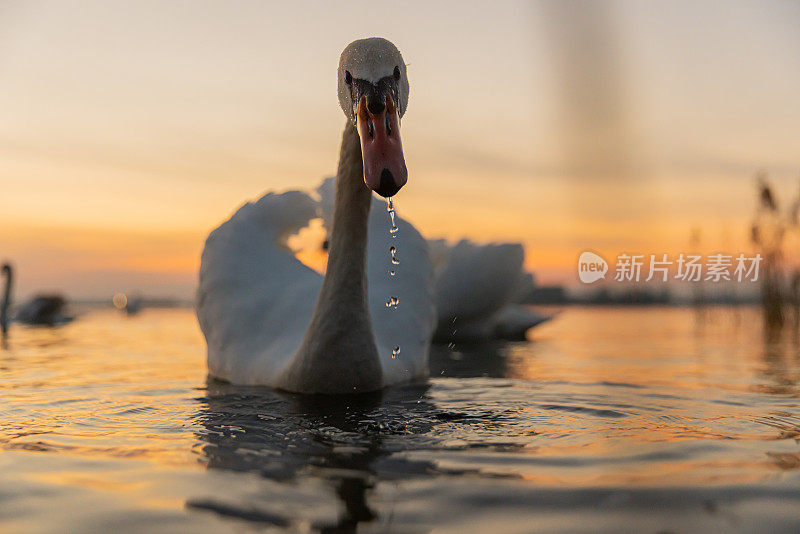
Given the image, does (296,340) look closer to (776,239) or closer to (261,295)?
(261,295)

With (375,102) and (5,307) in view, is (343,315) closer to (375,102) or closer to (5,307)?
(375,102)

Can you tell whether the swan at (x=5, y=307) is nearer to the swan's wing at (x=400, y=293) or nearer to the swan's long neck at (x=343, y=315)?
the swan's wing at (x=400, y=293)

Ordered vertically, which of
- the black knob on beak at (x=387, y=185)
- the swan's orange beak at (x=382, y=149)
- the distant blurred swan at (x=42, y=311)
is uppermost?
the swan's orange beak at (x=382, y=149)

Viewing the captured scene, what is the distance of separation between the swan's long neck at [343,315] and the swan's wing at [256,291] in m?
0.44

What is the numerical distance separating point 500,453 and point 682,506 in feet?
3.06

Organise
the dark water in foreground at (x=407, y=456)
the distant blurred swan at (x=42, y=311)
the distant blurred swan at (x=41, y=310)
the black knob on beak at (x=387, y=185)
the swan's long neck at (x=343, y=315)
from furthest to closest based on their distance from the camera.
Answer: the distant blurred swan at (x=42, y=311), the distant blurred swan at (x=41, y=310), the swan's long neck at (x=343, y=315), the black knob on beak at (x=387, y=185), the dark water in foreground at (x=407, y=456)

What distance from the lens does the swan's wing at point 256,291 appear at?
6.21 meters

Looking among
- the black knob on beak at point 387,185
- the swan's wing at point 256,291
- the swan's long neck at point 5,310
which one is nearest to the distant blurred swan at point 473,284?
the swan's wing at point 256,291

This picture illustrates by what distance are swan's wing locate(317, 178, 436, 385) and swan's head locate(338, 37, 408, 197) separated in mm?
2201

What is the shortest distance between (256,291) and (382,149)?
3489 millimetres

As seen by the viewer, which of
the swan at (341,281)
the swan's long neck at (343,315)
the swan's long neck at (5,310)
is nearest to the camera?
the swan at (341,281)

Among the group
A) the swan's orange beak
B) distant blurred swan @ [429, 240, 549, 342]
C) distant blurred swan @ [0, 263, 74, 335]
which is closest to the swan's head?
the swan's orange beak

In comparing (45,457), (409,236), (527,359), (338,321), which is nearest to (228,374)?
(338,321)

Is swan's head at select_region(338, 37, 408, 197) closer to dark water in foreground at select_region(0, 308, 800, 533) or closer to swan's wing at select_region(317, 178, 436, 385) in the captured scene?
dark water in foreground at select_region(0, 308, 800, 533)
